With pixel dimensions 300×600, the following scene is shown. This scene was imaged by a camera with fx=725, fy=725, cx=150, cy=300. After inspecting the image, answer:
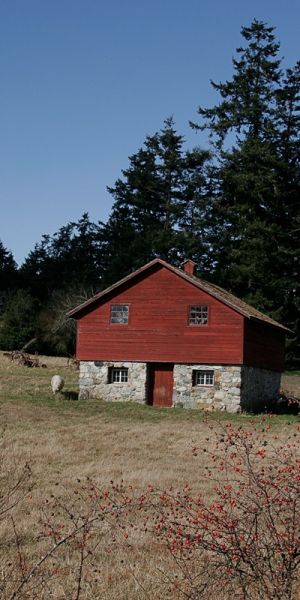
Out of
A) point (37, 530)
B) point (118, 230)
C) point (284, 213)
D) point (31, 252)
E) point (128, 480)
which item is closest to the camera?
point (37, 530)

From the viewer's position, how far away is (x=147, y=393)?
3519 centimetres

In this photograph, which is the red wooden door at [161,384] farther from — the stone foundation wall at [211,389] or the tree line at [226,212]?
the tree line at [226,212]

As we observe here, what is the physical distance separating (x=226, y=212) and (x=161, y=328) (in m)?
20.4

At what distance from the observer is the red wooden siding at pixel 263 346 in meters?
35.0

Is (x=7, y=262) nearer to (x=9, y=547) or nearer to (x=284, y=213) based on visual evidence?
(x=284, y=213)

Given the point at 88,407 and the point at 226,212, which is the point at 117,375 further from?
the point at 226,212

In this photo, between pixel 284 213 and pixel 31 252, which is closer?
pixel 284 213

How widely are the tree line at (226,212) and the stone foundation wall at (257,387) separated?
7.59 meters

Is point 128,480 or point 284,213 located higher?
point 284,213

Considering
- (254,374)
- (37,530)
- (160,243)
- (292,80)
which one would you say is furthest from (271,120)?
(37,530)

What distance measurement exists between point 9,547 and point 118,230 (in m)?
52.5

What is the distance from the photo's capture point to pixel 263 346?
123 feet

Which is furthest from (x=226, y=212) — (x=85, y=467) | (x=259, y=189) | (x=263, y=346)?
(x=85, y=467)

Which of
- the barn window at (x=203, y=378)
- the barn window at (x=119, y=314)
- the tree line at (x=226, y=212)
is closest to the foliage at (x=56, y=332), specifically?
the tree line at (x=226, y=212)
